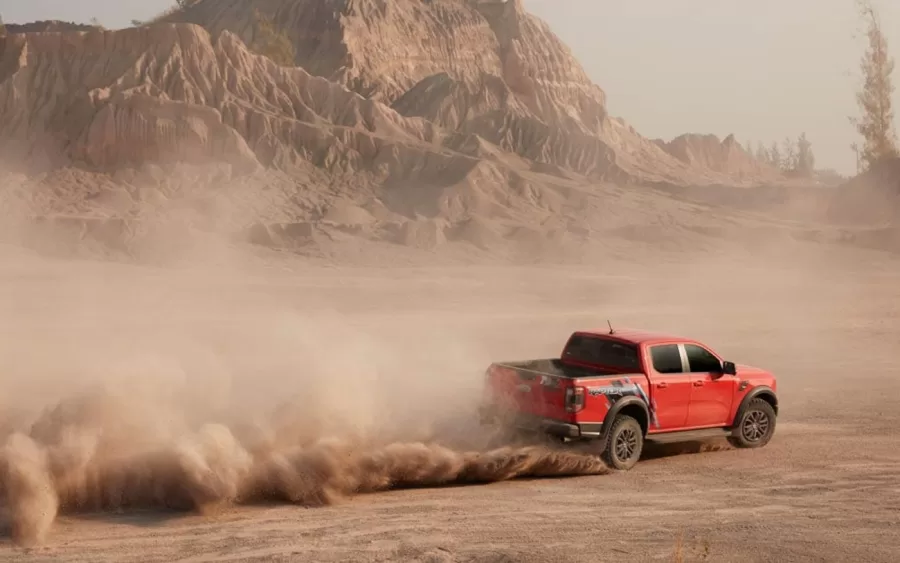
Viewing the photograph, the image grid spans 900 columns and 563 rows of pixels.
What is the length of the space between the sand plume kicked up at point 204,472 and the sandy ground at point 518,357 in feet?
0.74

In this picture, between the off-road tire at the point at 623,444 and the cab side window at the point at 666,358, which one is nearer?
the off-road tire at the point at 623,444

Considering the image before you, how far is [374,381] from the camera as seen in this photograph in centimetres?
1430

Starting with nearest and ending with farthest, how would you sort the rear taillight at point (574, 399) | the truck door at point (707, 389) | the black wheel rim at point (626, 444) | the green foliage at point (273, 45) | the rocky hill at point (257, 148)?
the rear taillight at point (574, 399)
the black wheel rim at point (626, 444)
the truck door at point (707, 389)
the rocky hill at point (257, 148)
the green foliage at point (273, 45)

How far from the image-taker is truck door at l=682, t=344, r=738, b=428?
41.2ft

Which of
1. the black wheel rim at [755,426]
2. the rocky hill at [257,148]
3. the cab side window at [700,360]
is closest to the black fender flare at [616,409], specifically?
the cab side window at [700,360]

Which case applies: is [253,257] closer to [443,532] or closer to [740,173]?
[443,532]

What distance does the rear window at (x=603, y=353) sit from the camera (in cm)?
1223

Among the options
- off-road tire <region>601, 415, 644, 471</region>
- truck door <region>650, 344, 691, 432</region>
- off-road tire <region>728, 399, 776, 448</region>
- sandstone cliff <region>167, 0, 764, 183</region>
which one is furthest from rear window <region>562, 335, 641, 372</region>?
sandstone cliff <region>167, 0, 764, 183</region>

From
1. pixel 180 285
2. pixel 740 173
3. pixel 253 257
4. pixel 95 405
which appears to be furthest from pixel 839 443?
pixel 740 173

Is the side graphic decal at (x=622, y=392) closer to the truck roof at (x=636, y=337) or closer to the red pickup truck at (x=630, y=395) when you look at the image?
the red pickup truck at (x=630, y=395)

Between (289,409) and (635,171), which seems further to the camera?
(635,171)

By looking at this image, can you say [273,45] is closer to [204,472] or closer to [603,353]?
[603,353]

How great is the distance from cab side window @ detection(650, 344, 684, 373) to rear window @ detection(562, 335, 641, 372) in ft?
0.81

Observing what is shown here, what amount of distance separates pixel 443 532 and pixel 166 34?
62540 millimetres
